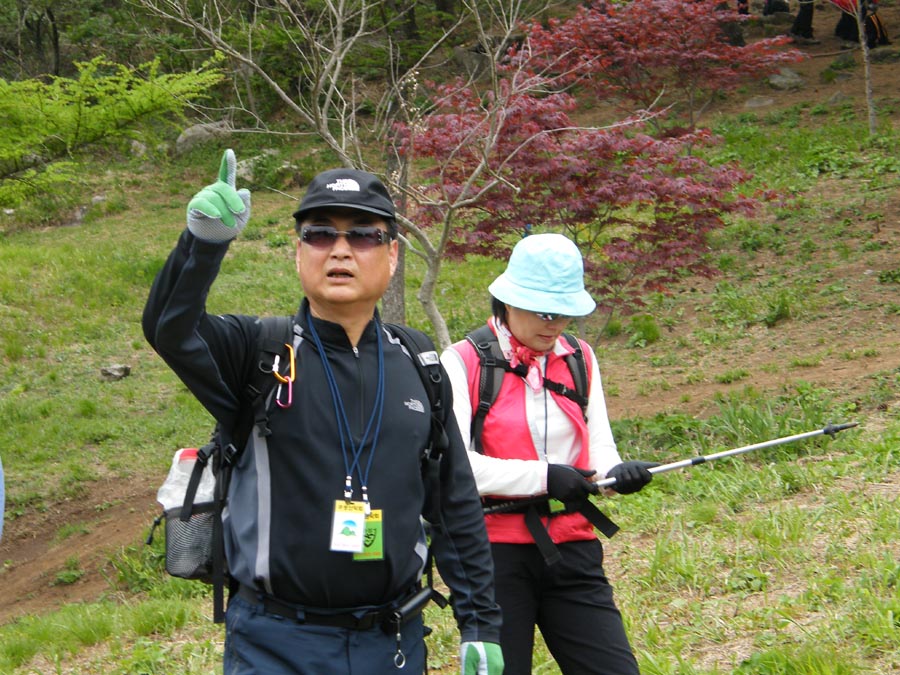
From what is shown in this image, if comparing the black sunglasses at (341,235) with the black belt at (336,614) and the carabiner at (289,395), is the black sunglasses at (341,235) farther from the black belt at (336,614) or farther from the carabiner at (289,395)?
the black belt at (336,614)

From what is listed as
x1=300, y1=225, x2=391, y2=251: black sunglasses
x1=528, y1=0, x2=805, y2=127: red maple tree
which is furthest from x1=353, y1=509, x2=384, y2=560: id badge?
x1=528, y1=0, x2=805, y2=127: red maple tree

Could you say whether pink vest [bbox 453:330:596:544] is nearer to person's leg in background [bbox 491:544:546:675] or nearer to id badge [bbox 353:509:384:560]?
person's leg in background [bbox 491:544:546:675]

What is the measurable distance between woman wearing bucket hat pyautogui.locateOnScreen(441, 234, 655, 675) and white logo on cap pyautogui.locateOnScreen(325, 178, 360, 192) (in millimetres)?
812

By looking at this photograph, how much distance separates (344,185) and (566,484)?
3.73ft

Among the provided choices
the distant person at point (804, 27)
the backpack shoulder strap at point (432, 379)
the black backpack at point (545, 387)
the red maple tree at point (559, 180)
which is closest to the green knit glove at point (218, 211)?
the backpack shoulder strap at point (432, 379)

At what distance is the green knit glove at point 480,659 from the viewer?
2578 mm

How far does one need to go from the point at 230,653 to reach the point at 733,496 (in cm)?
415

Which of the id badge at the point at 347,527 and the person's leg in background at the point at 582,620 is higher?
the id badge at the point at 347,527

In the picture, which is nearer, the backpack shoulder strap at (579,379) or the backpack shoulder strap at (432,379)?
the backpack shoulder strap at (432,379)

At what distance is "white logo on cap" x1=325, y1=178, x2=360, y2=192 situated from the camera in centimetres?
243

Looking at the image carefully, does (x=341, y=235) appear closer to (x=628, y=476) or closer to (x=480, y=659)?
(x=480, y=659)

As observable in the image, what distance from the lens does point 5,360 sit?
41.4ft

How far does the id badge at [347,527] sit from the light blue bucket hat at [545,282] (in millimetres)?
1078

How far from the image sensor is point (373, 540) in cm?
230
